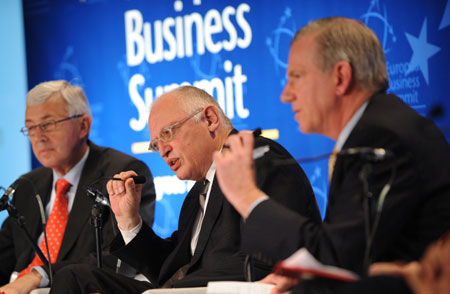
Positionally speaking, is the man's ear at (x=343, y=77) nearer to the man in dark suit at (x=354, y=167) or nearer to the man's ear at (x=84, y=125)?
the man in dark suit at (x=354, y=167)

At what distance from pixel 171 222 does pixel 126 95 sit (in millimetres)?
1234

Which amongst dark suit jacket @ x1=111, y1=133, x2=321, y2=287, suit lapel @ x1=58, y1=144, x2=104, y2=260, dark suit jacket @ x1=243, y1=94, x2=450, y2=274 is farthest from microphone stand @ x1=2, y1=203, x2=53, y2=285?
dark suit jacket @ x1=243, y1=94, x2=450, y2=274

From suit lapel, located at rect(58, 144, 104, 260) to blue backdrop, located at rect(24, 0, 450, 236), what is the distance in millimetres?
1548

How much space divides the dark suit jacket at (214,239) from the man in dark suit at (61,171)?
0.62 metres

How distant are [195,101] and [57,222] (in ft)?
4.40

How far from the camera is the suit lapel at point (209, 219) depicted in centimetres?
268

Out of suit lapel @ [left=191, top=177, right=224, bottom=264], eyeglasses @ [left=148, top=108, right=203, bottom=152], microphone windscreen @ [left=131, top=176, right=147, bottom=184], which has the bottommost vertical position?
suit lapel @ [left=191, top=177, right=224, bottom=264]

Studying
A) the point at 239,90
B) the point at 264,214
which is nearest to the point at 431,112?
the point at 264,214

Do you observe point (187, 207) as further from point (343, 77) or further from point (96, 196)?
point (343, 77)

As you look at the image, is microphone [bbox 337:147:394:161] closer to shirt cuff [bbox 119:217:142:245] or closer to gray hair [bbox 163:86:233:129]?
gray hair [bbox 163:86:233:129]

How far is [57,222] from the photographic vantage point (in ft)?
12.3

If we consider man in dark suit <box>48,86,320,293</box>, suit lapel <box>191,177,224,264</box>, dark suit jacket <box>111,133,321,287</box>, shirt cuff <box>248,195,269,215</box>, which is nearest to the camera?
shirt cuff <box>248,195,269,215</box>

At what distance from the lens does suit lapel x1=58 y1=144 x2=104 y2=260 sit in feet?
11.7

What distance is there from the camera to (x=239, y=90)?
16.5 ft
